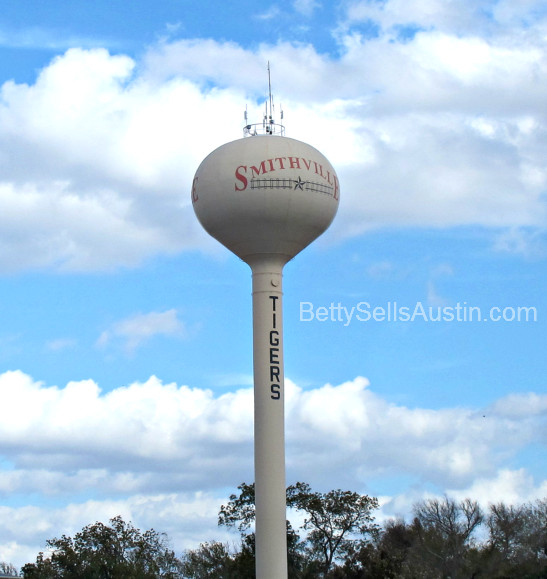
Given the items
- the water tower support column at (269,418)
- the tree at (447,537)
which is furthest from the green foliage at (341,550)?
the water tower support column at (269,418)

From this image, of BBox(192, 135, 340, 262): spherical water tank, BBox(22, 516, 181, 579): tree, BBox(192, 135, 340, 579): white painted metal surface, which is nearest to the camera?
BBox(192, 135, 340, 579): white painted metal surface

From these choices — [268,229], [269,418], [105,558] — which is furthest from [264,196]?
[105,558]

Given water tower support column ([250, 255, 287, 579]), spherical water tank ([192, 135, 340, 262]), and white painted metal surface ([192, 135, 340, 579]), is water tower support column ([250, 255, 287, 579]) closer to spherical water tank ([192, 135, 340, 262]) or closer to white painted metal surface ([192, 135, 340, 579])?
white painted metal surface ([192, 135, 340, 579])

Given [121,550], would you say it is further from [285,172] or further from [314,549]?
[285,172]

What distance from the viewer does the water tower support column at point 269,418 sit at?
35.9m

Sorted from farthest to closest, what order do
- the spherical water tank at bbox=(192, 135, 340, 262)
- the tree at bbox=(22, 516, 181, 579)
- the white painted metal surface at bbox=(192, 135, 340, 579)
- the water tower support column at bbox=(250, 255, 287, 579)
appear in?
1. the tree at bbox=(22, 516, 181, 579)
2. the spherical water tank at bbox=(192, 135, 340, 262)
3. the white painted metal surface at bbox=(192, 135, 340, 579)
4. the water tower support column at bbox=(250, 255, 287, 579)

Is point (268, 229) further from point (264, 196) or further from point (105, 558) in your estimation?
point (105, 558)

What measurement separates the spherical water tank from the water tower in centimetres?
4

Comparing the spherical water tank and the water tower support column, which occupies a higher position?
the spherical water tank

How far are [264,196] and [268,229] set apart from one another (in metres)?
1.26

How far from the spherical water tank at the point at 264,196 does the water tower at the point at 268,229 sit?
35 millimetres

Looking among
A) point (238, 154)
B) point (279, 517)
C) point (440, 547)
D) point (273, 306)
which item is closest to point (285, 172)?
point (238, 154)

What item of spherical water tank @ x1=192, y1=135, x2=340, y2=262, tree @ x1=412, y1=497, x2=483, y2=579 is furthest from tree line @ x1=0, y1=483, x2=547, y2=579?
spherical water tank @ x1=192, y1=135, x2=340, y2=262

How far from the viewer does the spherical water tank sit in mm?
36656
